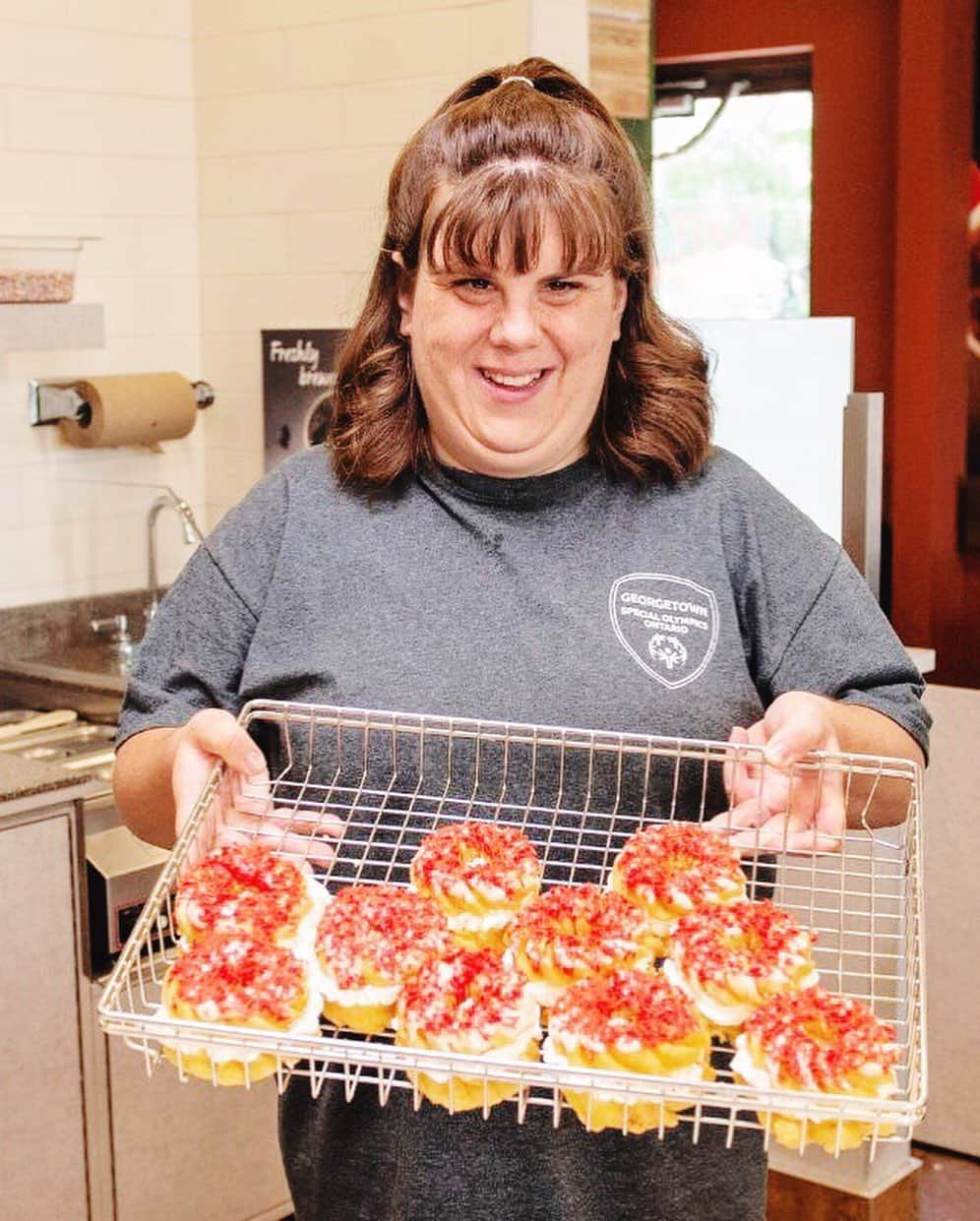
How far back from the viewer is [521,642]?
4.89ft

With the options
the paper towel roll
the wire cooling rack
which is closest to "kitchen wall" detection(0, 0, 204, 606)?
the paper towel roll

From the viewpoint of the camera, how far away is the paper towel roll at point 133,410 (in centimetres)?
313

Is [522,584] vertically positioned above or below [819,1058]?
A: above

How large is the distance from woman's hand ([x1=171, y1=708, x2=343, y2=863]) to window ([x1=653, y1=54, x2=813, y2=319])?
8.85 feet

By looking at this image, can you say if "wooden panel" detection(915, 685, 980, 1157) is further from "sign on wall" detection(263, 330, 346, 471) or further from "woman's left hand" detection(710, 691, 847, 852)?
"woman's left hand" detection(710, 691, 847, 852)

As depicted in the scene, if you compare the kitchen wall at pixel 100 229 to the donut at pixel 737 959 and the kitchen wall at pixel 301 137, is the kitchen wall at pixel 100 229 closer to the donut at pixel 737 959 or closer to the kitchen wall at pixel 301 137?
the kitchen wall at pixel 301 137

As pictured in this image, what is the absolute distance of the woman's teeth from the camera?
149 cm

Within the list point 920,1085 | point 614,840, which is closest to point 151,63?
point 614,840

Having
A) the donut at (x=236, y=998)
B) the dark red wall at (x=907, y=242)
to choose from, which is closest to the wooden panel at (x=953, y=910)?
the dark red wall at (x=907, y=242)

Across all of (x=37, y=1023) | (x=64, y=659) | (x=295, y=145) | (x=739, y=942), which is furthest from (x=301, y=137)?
(x=739, y=942)

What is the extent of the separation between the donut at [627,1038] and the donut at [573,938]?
45 mm

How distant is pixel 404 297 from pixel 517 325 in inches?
8.3

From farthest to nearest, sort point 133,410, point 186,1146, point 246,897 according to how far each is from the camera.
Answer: point 133,410 → point 186,1146 → point 246,897

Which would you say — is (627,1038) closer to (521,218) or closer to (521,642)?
(521,642)
